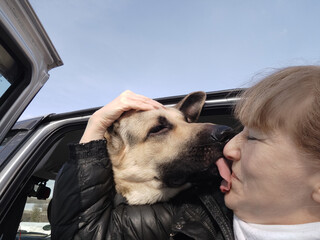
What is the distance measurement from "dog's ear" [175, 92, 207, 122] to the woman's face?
0.94 metres

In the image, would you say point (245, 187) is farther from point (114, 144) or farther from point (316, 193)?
point (114, 144)

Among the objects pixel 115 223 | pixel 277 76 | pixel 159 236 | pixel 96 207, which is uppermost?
pixel 277 76

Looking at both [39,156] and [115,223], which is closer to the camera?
[115,223]

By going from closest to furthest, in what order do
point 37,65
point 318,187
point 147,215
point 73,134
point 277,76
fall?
1. point 318,187
2. point 277,76
3. point 37,65
4. point 147,215
5. point 73,134

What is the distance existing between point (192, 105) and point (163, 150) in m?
0.52

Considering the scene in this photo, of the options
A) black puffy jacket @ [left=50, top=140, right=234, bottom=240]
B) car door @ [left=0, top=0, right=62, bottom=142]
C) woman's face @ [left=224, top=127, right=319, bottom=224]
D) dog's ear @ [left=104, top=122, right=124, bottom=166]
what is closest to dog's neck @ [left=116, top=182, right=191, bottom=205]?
black puffy jacket @ [left=50, top=140, right=234, bottom=240]

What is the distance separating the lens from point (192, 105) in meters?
2.33

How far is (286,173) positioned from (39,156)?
2120mm

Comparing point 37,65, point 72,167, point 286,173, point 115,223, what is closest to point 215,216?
point 286,173

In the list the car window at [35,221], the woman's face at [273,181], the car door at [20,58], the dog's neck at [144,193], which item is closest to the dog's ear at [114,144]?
the dog's neck at [144,193]

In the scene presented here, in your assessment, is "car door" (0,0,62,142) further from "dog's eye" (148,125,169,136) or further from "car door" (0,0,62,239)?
"dog's eye" (148,125,169,136)

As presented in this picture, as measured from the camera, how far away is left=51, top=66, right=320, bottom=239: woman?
43.1 inches

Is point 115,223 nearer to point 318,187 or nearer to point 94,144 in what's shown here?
point 94,144

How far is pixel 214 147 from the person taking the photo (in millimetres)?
1820
